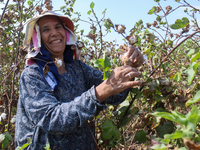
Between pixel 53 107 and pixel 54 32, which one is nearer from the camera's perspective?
pixel 53 107

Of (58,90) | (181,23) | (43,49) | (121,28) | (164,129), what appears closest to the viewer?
(181,23)

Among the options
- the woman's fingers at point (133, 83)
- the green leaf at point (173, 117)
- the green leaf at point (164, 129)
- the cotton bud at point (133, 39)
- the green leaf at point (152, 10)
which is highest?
the green leaf at point (152, 10)

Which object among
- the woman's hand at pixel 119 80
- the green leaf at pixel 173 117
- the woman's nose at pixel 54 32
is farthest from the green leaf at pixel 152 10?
the green leaf at pixel 173 117

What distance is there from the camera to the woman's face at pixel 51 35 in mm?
1930

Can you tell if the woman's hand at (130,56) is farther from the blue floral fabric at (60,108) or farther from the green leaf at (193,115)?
the green leaf at (193,115)

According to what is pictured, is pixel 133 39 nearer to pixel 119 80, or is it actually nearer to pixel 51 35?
pixel 119 80

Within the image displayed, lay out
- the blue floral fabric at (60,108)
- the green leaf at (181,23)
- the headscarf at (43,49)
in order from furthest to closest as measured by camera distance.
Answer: the headscarf at (43,49), the blue floral fabric at (60,108), the green leaf at (181,23)

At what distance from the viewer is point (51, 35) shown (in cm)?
193

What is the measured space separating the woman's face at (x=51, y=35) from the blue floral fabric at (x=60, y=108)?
0.21 meters

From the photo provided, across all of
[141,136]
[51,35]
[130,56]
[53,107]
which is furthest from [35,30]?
[141,136]

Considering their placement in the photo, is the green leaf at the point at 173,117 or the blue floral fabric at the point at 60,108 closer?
the green leaf at the point at 173,117

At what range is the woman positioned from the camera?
135cm

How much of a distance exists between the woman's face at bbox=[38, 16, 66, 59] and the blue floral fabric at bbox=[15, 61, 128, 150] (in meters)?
0.21

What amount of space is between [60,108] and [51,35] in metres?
0.81
